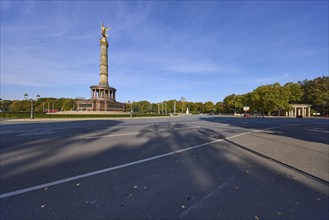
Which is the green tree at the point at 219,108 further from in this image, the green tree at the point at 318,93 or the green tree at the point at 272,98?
the green tree at the point at 272,98

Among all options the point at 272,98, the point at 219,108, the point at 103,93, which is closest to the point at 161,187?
the point at 103,93

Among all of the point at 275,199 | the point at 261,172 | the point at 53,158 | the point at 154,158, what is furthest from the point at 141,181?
the point at 53,158

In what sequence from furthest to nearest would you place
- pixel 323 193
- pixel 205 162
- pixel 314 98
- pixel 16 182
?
pixel 314 98 < pixel 205 162 < pixel 16 182 < pixel 323 193

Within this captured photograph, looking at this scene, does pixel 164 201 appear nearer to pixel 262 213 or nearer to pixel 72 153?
Answer: pixel 262 213

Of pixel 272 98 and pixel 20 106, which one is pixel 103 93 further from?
pixel 20 106

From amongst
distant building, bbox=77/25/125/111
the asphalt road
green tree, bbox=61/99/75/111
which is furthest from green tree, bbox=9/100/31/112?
the asphalt road

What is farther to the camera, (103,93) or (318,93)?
(318,93)

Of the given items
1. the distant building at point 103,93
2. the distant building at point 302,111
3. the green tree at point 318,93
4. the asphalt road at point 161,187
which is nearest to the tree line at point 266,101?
the green tree at point 318,93

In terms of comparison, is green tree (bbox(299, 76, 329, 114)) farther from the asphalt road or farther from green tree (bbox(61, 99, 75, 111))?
green tree (bbox(61, 99, 75, 111))

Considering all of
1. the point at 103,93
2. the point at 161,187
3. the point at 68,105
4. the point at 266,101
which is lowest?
the point at 161,187

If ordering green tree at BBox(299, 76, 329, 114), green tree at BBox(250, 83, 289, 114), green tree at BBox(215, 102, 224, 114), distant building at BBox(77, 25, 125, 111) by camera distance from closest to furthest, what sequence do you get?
distant building at BBox(77, 25, 125, 111)
green tree at BBox(250, 83, 289, 114)
green tree at BBox(299, 76, 329, 114)
green tree at BBox(215, 102, 224, 114)

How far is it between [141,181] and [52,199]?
74.4 inches

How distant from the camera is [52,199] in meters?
3.71

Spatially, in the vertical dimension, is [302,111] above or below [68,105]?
below
